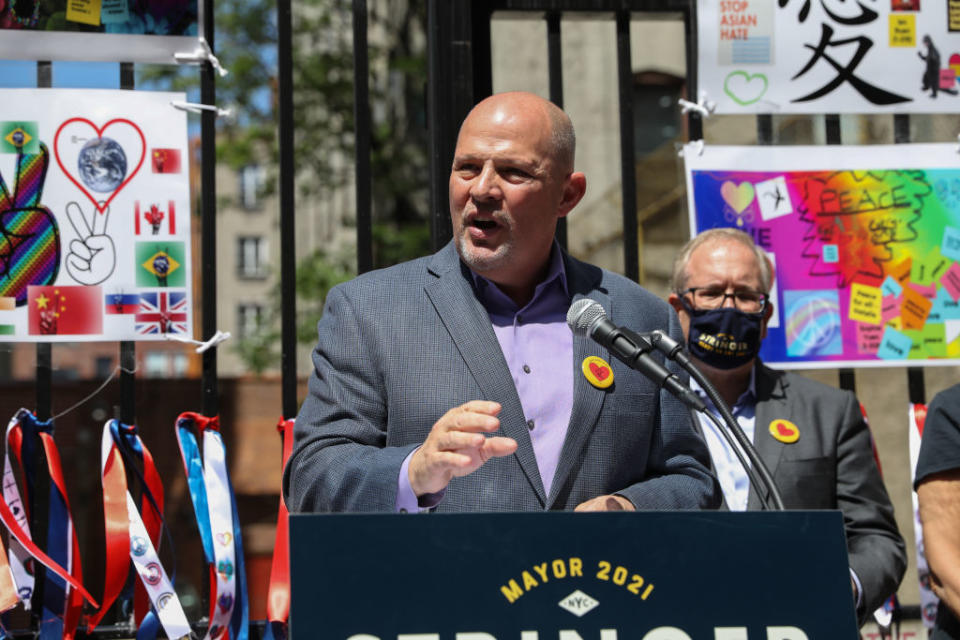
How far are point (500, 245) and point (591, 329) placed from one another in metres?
0.45

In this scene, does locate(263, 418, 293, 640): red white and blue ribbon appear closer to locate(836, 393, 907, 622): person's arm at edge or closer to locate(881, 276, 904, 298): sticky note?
locate(836, 393, 907, 622): person's arm at edge

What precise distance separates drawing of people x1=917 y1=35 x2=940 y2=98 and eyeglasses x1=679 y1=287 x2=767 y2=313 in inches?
40.7

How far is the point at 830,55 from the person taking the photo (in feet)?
12.1

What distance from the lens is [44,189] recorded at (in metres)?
3.27

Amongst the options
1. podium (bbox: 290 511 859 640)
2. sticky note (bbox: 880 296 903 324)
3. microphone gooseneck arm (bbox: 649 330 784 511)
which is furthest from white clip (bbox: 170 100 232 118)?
sticky note (bbox: 880 296 903 324)

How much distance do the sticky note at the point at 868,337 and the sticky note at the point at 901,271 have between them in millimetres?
185

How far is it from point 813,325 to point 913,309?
1.16 ft

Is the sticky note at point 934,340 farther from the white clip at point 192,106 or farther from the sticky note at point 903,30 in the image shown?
the white clip at point 192,106

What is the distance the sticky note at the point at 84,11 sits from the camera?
10.8ft

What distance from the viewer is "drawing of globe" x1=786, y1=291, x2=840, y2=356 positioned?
3658 mm

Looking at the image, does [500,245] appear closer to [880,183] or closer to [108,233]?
[108,233]

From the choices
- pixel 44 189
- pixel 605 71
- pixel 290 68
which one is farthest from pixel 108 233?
pixel 605 71

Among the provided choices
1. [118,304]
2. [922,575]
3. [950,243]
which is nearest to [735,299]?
[950,243]

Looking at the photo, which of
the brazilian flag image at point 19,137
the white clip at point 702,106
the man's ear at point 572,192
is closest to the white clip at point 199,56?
the brazilian flag image at point 19,137
